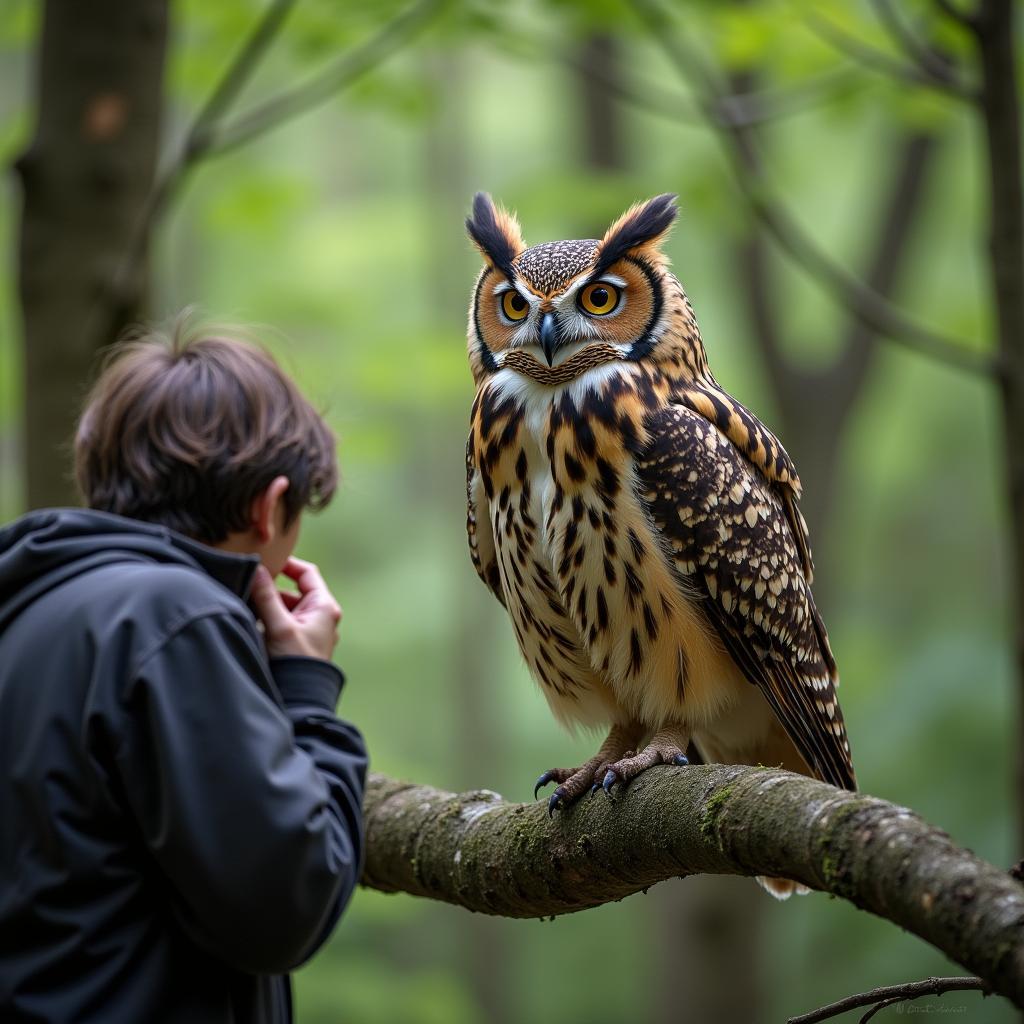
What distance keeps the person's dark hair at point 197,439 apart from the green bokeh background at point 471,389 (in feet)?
1.40

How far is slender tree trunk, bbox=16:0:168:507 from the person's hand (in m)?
1.59

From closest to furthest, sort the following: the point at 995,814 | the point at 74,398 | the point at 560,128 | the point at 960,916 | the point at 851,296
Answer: the point at 960,916 → the point at 74,398 → the point at 851,296 → the point at 995,814 → the point at 560,128

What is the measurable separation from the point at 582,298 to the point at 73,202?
1.74m

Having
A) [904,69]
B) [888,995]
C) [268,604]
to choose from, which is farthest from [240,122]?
[888,995]

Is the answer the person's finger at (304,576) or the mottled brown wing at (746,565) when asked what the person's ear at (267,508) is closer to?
the person's finger at (304,576)

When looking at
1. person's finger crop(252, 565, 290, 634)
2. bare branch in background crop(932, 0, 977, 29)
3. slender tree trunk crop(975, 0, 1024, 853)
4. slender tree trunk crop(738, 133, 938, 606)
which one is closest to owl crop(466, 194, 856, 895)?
person's finger crop(252, 565, 290, 634)

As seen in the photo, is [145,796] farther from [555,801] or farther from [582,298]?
[582,298]

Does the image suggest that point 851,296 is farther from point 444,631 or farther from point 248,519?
point 444,631

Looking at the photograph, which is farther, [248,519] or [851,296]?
[851,296]

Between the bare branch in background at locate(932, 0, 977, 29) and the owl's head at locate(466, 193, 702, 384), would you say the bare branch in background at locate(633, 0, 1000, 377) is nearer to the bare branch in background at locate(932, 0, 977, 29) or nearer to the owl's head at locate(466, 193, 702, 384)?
the bare branch in background at locate(932, 0, 977, 29)

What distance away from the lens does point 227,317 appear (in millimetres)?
2617

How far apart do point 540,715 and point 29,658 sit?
40.5ft

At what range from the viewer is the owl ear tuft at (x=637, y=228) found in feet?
8.66

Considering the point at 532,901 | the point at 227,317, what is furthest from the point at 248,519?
the point at 532,901
